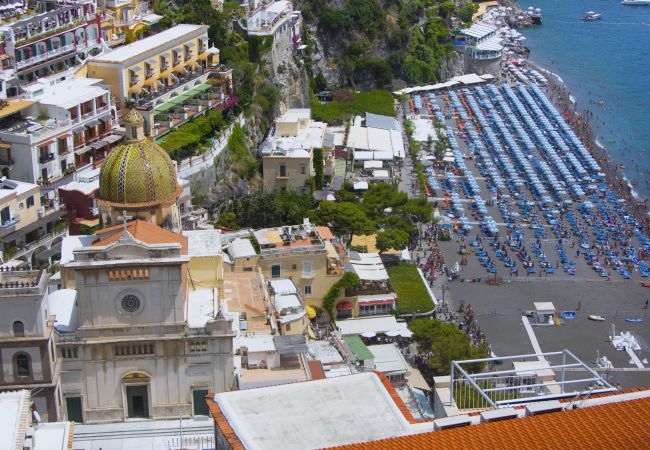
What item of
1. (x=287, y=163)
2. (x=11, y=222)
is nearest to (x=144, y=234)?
(x=11, y=222)

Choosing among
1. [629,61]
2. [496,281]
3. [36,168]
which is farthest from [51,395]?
A: [629,61]

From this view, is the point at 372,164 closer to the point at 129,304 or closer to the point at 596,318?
the point at 596,318

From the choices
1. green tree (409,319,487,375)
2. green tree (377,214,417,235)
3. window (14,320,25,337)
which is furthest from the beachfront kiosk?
window (14,320,25,337)

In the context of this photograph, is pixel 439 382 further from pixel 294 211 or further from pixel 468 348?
pixel 294 211

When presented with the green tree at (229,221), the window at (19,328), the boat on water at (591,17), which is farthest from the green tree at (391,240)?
the boat on water at (591,17)

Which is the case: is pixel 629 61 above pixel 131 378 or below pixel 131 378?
below

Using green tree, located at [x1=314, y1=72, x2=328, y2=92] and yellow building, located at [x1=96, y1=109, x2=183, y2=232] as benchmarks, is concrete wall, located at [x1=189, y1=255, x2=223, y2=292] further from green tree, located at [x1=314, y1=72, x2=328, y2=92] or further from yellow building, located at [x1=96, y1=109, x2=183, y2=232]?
green tree, located at [x1=314, y1=72, x2=328, y2=92]
